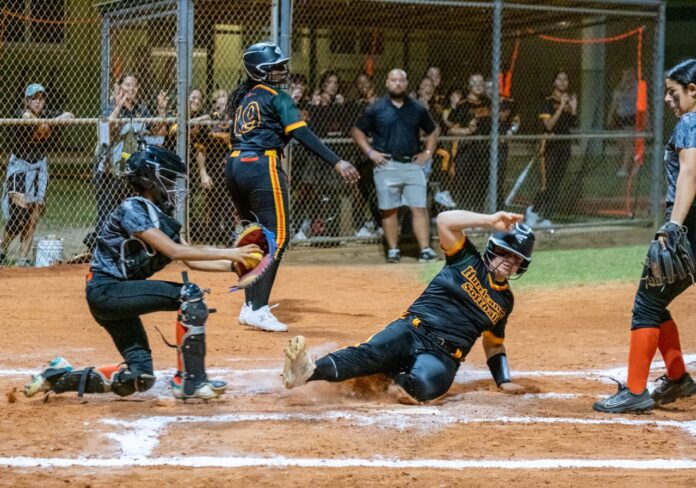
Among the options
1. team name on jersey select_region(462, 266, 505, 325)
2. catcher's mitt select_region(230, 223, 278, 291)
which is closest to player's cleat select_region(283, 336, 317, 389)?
catcher's mitt select_region(230, 223, 278, 291)

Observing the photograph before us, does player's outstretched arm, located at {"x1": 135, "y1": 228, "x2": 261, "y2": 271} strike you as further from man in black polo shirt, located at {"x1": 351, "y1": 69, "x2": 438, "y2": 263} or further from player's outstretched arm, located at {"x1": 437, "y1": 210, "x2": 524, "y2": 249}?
man in black polo shirt, located at {"x1": 351, "y1": 69, "x2": 438, "y2": 263}

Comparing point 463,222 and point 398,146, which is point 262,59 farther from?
point 398,146

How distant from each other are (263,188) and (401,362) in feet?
8.12

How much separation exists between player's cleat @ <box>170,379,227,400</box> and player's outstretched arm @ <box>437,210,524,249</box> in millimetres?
1464

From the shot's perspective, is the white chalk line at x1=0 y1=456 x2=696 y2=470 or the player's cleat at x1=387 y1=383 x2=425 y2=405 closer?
the white chalk line at x1=0 y1=456 x2=696 y2=470

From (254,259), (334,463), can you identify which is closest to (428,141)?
(254,259)

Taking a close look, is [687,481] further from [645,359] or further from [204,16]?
[204,16]

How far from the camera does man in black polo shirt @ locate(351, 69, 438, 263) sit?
11.5 m

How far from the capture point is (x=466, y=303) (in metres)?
5.54

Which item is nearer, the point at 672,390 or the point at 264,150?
the point at 672,390

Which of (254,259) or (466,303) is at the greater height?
(254,259)

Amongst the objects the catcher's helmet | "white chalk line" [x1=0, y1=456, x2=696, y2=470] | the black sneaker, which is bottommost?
the black sneaker

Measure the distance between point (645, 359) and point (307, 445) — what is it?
195 cm

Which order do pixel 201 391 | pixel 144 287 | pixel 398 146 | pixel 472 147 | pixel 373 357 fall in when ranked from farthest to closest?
1. pixel 472 147
2. pixel 398 146
3. pixel 373 357
4. pixel 201 391
5. pixel 144 287
